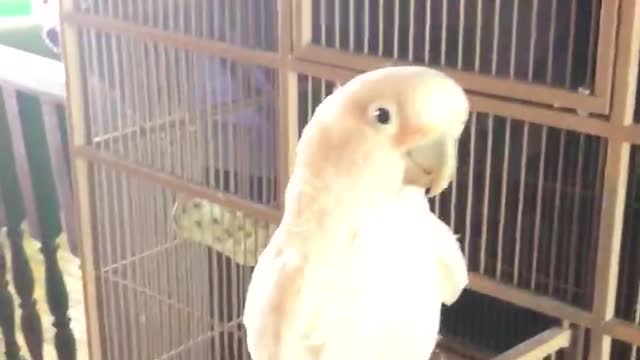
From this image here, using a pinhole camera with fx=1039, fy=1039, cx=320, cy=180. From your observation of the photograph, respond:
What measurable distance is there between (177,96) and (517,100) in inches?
18.6

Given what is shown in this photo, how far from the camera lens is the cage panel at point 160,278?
1259 mm

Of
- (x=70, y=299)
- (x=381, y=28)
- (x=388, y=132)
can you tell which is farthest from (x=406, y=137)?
(x=70, y=299)

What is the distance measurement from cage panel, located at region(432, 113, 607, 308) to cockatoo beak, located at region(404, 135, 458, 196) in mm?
241

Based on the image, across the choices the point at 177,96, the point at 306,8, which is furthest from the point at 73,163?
the point at 306,8

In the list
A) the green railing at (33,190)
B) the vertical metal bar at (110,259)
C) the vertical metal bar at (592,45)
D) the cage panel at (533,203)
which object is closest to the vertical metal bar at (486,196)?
the cage panel at (533,203)

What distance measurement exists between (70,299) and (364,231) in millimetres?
1740

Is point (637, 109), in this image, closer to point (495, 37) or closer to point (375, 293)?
point (495, 37)

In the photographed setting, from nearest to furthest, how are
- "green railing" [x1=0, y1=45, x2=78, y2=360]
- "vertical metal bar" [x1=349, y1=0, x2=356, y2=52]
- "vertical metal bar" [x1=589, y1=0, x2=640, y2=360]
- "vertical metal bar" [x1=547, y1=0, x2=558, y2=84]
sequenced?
"vertical metal bar" [x1=589, y1=0, x2=640, y2=360], "vertical metal bar" [x1=547, y1=0, x2=558, y2=84], "vertical metal bar" [x1=349, y1=0, x2=356, y2=52], "green railing" [x1=0, y1=45, x2=78, y2=360]

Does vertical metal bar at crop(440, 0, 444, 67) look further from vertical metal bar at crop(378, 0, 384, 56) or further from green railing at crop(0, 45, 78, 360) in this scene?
green railing at crop(0, 45, 78, 360)

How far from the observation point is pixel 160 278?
Answer: 1.32 m

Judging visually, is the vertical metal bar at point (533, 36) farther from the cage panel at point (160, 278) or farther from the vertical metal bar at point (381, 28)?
the cage panel at point (160, 278)

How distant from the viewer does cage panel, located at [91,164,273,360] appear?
1.26 metres

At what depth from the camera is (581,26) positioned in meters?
0.86

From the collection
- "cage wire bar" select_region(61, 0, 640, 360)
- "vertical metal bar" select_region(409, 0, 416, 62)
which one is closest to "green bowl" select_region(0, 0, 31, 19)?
"cage wire bar" select_region(61, 0, 640, 360)
